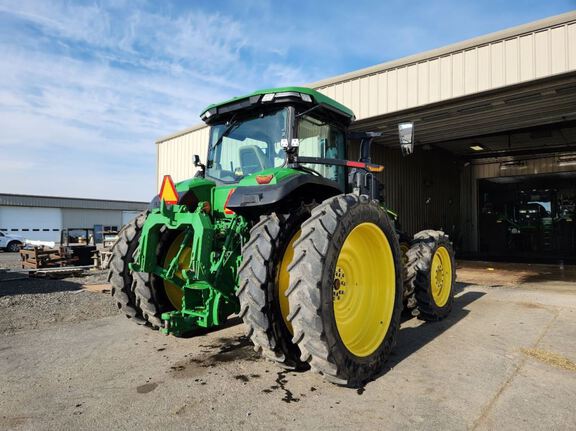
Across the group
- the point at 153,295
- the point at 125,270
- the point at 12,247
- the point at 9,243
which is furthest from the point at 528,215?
the point at 9,243

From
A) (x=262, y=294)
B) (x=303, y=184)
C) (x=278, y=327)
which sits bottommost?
(x=278, y=327)

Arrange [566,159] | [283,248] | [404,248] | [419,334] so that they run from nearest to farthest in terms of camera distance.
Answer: [283,248]
[419,334]
[404,248]
[566,159]

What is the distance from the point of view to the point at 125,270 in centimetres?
417

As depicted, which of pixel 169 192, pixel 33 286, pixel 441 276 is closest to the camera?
pixel 169 192

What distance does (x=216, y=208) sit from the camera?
392 centimetres

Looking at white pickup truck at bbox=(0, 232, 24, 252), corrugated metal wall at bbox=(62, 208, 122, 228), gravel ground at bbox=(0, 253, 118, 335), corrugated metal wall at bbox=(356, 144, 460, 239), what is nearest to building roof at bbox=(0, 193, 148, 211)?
corrugated metal wall at bbox=(62, 208, 122, 228)

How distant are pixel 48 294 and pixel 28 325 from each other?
2538 millimetres

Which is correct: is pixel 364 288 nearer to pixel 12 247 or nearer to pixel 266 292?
pixel 266 292

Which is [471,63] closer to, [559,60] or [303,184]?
[559,60]

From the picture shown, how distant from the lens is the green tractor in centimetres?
290

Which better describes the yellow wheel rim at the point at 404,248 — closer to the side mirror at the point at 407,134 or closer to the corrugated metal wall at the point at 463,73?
the side mirror at the point at 407,134

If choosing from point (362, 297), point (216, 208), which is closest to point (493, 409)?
point (362, 297)

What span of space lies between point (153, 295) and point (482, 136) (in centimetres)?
1262

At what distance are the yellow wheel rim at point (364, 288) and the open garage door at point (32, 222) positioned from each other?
124ft
